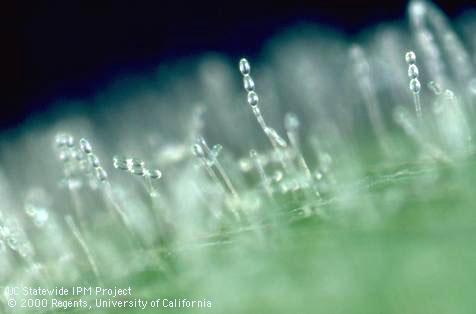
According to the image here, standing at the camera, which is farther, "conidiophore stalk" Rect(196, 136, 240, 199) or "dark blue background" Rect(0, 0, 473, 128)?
"dark blue background" Rect(0, 0, 473, 128)

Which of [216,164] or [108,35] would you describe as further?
[108,35]

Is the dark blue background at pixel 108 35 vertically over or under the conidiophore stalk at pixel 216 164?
over

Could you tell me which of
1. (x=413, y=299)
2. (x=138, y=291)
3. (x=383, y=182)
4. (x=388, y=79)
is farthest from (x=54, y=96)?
(x=413, y=299)

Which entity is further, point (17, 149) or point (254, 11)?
point (254, 11)

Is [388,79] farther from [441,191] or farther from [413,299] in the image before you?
[413,299]

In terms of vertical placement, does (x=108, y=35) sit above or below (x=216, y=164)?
above

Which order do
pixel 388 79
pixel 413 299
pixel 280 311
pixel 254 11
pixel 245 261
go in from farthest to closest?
pixel 254 11, pixel 388 79, pixel 245 261, pixel 280 311, pixel 413 299

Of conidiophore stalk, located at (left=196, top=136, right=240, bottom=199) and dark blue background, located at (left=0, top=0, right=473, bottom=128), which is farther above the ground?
dark blue background, located at (left=0, top=0, right=473, bottom=128)

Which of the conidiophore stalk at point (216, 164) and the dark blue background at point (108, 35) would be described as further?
the dark blue background at point (108, 35)
